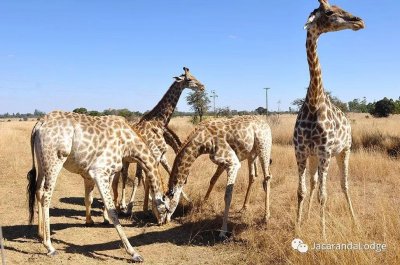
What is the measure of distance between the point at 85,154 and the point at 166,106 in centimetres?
340

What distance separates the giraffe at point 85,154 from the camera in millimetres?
5633

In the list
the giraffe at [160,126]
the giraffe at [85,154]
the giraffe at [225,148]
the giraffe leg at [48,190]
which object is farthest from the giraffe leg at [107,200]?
the giraffe at [160,126]

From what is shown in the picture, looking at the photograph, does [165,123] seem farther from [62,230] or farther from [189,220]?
[62,230]

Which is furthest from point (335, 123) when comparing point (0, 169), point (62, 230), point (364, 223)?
point (0, 169)

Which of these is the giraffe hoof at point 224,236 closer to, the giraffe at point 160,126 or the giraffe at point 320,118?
the giraffe at point 320,118

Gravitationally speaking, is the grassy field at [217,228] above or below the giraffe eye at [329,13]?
below

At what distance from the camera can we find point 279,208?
7891 millimetres

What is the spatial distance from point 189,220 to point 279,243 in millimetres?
2422

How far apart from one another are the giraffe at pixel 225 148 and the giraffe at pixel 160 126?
4.47ft

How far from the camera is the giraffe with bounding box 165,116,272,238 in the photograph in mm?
6621

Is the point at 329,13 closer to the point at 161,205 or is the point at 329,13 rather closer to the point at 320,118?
the point at 320,118

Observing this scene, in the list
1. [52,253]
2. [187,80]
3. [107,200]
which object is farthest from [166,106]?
[52,253]

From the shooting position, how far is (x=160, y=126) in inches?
342

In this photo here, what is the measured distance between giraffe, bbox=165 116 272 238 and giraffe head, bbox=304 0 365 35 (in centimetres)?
239
